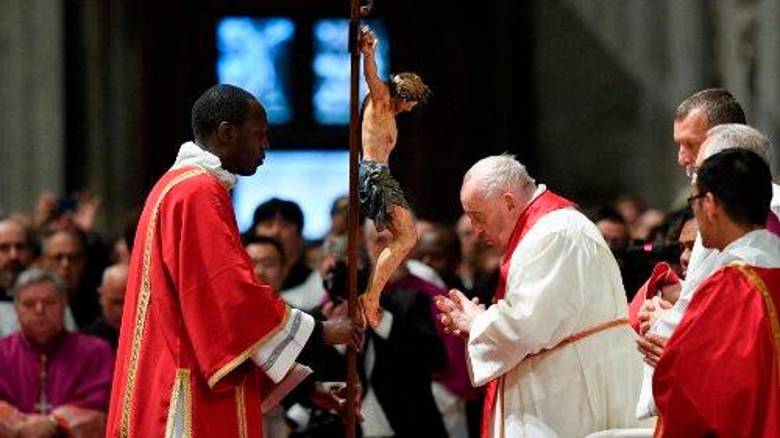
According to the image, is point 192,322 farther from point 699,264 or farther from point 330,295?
point 330,295

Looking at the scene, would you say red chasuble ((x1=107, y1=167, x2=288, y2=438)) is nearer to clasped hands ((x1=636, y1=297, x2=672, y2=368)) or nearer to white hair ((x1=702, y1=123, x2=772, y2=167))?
clasped hands ((x1=636, y1=297, x2=672, y2=368))

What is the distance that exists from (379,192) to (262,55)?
471 inches

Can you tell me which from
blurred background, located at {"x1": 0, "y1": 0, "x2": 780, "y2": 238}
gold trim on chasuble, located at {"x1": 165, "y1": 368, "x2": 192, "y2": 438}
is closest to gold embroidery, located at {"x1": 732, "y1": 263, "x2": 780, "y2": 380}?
gold trim on chasuble, located at {"x1": 165, "y1": 368, "x2": 192, "y2": 438}

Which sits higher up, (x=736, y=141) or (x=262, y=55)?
(x=736, y=141)

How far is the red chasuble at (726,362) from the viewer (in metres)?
7.12

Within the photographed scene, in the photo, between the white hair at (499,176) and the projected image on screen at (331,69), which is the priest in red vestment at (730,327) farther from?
the projected image on screen at (331,69)

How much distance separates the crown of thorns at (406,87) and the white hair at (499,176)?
350 mm

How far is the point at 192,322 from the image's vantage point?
26.7ft

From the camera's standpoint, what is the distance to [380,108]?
28.4ft

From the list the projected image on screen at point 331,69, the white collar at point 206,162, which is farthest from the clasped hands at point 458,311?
the projected image on screen at point 331,69

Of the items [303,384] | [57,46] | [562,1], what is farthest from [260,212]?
[562,1]

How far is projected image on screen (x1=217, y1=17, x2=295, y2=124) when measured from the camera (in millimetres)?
20422

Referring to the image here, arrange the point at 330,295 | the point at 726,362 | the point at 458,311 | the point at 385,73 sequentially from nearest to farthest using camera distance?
the point at 726,362 → the point at 458,311 → the point at 330,295 → the point at 385,73

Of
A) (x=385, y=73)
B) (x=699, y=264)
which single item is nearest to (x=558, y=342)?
(x=699, y=264)
